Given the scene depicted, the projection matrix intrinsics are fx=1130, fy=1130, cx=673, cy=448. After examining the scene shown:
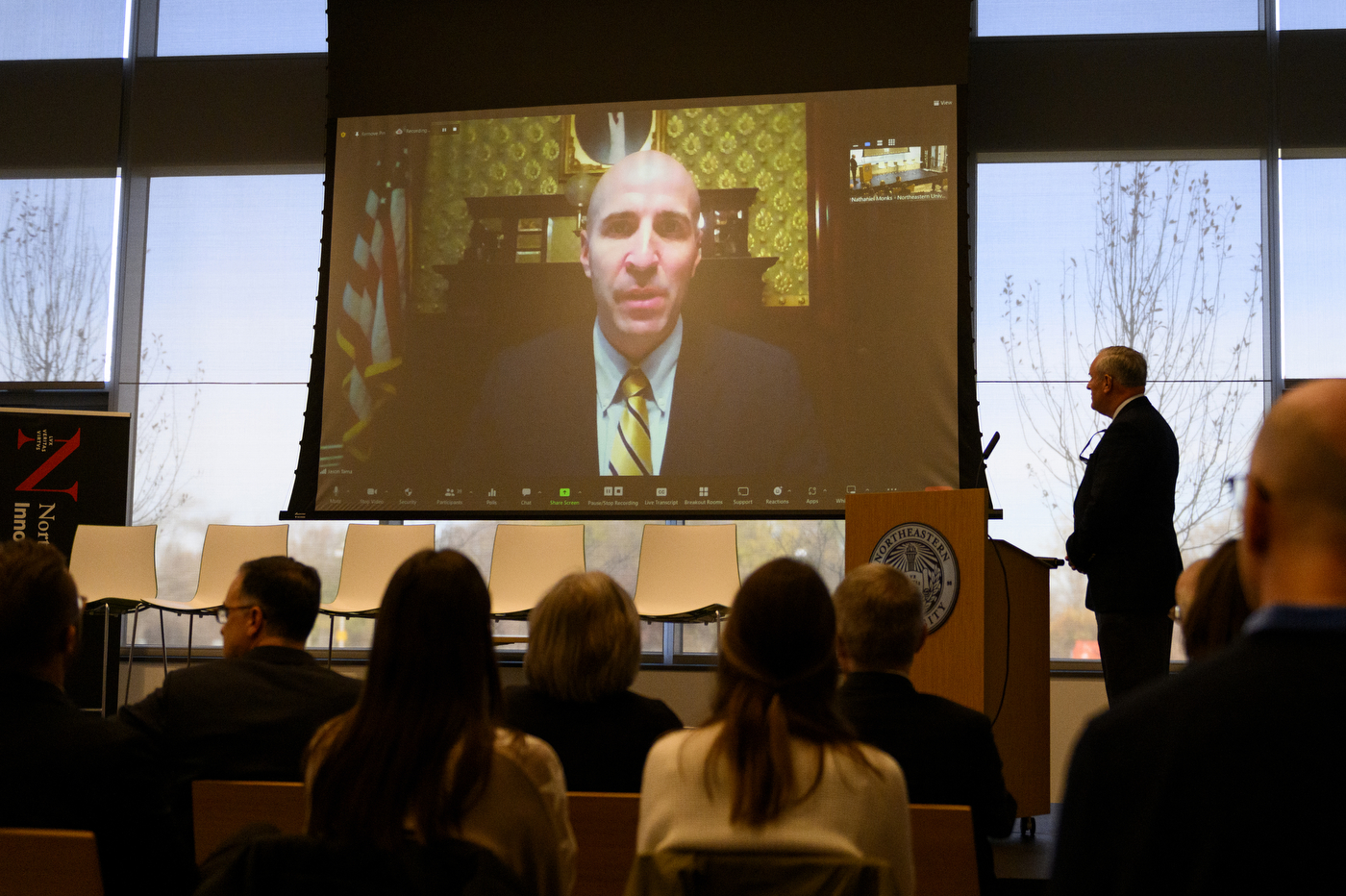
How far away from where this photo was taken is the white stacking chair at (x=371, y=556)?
18.8 ft

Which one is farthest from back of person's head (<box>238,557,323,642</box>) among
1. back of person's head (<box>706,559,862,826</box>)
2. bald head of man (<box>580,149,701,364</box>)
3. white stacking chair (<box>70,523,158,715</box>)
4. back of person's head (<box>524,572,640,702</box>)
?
white stacking chair (<box>70,523,158,715</box>)

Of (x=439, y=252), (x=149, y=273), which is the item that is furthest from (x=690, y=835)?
(x=149, y=273)

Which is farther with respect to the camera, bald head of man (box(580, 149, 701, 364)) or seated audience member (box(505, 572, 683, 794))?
bald head of man (box(580, 149, 701, 364))

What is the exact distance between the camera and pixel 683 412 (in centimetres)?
566

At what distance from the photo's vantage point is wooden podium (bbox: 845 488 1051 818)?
3.44 meters

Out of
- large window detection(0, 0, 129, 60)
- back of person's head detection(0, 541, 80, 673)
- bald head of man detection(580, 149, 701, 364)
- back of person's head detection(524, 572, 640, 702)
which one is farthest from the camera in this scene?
large window detection(0, 0, 129, 60)

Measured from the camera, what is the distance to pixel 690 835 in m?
1.40

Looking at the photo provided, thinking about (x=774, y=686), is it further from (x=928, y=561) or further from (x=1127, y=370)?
(x=1127, y=370)

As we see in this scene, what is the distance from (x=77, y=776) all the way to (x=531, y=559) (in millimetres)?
4076

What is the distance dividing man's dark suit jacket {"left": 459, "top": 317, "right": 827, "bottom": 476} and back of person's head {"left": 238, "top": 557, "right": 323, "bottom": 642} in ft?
11.3

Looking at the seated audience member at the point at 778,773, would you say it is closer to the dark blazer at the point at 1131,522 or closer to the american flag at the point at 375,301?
the dark blazer at the point at 1131,522

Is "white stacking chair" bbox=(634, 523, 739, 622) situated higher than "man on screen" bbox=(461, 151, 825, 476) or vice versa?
"man on screen" bbox=(461, 151, 825, 476)

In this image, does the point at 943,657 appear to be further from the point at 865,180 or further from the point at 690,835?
the point at 865,180

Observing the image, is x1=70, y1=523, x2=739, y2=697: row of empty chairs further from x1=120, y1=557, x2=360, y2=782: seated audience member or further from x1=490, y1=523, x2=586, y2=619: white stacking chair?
x1=120, y1=557, x2=360, y2=782: seated audience member
